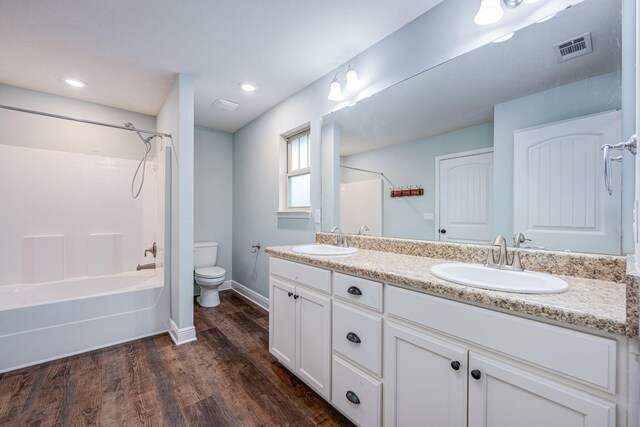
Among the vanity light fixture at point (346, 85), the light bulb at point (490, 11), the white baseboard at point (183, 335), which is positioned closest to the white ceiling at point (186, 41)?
the vanity light fixture at point (346, 85)

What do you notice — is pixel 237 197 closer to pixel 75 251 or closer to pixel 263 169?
pixel 263 169

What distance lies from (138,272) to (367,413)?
9.16 feet

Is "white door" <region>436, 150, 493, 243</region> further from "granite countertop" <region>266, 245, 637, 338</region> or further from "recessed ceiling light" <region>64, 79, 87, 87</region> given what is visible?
"recessed ceiling light" <region>64, 79, 87, 87</region>

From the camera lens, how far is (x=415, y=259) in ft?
5.01

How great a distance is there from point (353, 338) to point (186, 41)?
225 centimetres

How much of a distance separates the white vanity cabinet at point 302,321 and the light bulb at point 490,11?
4.86 feet

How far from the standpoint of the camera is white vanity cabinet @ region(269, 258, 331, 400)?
1483 mm

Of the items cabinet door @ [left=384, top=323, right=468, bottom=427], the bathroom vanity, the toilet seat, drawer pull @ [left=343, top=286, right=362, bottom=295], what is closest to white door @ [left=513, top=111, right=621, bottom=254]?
the bathroom vanity

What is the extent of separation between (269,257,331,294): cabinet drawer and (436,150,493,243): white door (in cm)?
71

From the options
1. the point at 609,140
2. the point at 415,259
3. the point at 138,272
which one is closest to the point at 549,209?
the point at 609,140

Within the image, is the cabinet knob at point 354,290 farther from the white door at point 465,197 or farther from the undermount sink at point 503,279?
the white door at point 465,197

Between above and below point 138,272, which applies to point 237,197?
above

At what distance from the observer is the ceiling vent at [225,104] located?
9.38 feet

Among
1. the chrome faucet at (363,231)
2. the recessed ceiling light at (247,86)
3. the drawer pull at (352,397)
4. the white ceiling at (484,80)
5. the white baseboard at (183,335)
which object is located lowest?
the white baseboard at (183,335)
